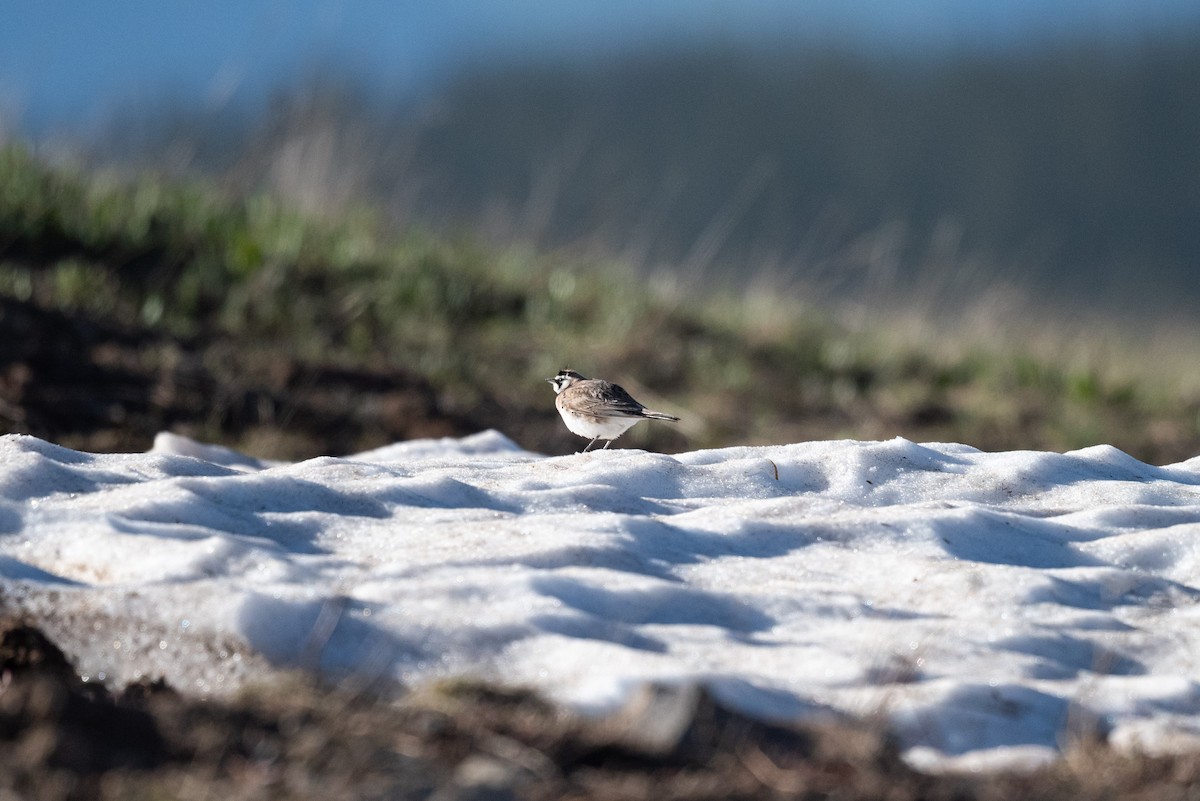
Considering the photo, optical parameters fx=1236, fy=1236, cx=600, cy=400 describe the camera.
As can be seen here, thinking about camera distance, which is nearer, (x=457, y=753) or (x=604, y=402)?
(x=457, y=753)

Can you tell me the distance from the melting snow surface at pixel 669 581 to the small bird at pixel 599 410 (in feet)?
3.19

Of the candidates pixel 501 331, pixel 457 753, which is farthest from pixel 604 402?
pixel 501 331

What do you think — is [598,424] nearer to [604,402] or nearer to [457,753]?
[604,402]

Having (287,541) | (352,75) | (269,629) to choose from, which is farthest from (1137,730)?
(352,75)

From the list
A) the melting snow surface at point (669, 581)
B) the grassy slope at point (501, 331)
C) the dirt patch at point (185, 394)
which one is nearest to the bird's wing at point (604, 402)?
the melting snow surface at point (669, 581)

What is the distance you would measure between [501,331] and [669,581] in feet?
23.3

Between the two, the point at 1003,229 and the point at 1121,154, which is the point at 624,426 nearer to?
the point at 1003,229

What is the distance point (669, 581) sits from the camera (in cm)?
326

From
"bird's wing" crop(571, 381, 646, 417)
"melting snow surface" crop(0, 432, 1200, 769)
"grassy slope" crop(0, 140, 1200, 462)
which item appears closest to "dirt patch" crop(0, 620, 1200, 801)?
"melting snow surface" crop(0, 432, 1200, 769)

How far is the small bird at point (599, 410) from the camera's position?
207 inches

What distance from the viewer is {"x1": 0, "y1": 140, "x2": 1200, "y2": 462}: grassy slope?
881cm

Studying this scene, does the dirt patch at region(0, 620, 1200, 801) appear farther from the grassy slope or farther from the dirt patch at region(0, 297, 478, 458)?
the grassy slope

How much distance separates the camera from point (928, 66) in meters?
69.6

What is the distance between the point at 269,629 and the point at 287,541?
62 cm
